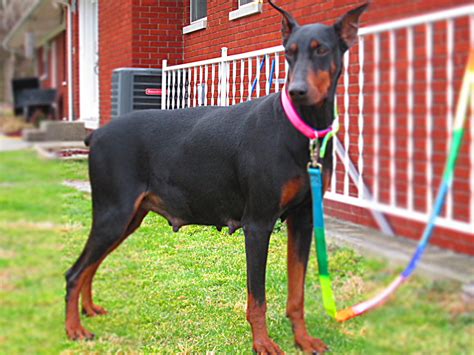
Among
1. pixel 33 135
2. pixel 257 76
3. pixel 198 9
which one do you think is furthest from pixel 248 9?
pixel 33 135

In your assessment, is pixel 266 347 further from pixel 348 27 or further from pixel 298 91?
pixel 348 27

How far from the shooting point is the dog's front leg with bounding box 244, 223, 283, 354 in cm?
263

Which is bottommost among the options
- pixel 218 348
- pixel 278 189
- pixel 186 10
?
pixel 218 348

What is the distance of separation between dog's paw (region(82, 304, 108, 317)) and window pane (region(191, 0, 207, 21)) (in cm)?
164

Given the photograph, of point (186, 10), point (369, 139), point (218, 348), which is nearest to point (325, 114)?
point (369, 139)

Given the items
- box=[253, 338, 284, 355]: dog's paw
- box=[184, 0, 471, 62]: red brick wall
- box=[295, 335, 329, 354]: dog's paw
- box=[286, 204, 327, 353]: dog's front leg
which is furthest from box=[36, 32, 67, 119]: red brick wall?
box=[184, 0, 471, 62]: red brick wall

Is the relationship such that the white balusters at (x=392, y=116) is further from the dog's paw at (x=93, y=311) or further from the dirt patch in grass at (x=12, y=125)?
the dog's paw at (x=93, y=311)

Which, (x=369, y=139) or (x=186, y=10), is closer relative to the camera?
(x=369, y=139)

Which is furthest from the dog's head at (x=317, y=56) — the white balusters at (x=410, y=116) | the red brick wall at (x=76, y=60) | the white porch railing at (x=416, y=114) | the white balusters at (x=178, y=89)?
the white balusters at (x=178, y=89)

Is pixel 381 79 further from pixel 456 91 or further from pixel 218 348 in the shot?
pixel 218 348

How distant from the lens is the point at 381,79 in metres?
1.49

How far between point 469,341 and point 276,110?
1261mm

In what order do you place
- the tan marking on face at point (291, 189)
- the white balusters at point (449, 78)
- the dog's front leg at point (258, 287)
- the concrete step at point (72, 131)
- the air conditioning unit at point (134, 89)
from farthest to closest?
the air conditioning unit at point (134, 89) < the dog's front leg at point (258, 287) < the tan marking on face at point (291, 189) < the concrete step at point (72, 131) < the white balusters at point (449, 78)

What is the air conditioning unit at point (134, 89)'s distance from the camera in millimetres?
4042
